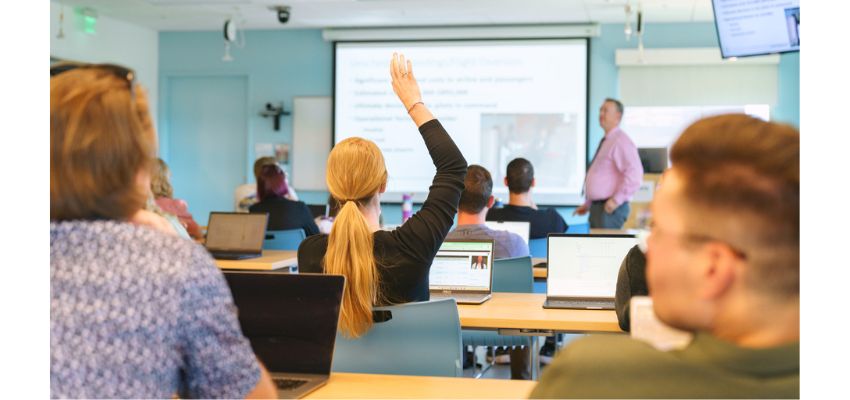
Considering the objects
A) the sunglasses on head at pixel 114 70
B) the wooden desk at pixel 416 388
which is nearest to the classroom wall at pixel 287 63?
the wooden desk at pixel 416 388

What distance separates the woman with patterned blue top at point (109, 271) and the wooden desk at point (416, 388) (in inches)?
33.5

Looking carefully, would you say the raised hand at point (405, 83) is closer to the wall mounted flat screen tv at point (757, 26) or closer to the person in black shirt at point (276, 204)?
the wall mounted flat screen tv at point (757, 26)

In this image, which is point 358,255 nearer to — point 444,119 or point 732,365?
point 732,365

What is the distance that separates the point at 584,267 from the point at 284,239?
316 cm

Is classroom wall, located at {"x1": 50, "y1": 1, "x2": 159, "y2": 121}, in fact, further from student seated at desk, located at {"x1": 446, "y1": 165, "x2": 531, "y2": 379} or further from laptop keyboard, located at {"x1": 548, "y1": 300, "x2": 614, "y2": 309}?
laptop keyboard, located at {"x1": 548, "y1": 300, "x2": 614, "y2": 309}

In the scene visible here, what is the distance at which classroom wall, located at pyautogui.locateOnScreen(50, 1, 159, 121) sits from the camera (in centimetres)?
893

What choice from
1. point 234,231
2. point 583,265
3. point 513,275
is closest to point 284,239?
point 234,231

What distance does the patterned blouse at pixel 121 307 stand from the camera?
1181mm

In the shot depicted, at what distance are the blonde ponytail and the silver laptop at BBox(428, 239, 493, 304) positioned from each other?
1.08m

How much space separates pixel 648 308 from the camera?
68.2 inches

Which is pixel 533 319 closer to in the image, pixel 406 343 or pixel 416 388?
pixel 406 343
